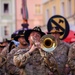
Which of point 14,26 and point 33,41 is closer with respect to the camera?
point 33,41

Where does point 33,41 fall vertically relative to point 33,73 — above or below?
above

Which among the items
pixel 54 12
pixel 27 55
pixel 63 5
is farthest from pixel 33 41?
pixel 54 12

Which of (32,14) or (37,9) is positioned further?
(37,9)

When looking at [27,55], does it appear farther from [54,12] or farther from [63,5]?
[54,12]

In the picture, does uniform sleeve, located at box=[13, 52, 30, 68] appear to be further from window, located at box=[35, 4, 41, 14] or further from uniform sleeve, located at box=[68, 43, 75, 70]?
window, located at box=[35, 4, 41, 14]

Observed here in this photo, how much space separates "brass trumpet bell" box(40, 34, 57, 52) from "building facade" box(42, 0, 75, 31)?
62.1 feet

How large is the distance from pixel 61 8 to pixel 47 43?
80.6 feet

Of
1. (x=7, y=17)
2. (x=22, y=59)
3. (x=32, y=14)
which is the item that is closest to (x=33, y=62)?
(x=22, y=59)

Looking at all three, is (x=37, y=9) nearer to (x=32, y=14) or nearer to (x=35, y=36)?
(x=32, y=14)

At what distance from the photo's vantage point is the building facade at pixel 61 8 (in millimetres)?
28469

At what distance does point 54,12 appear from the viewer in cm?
3378

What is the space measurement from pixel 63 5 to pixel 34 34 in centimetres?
2429

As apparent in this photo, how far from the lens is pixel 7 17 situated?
53.5m

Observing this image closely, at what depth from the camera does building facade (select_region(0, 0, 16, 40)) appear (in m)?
53.3
